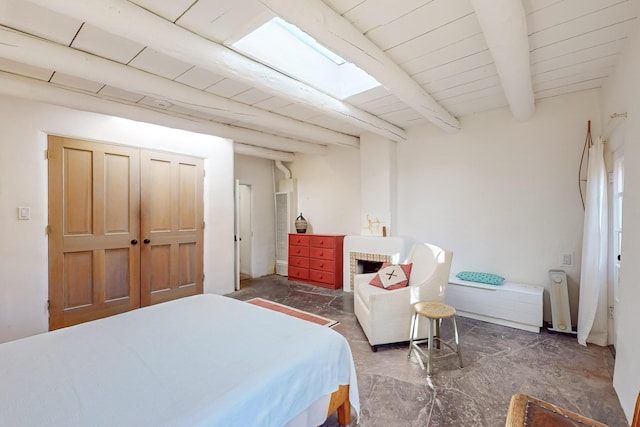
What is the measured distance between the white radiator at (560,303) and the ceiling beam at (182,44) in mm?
2971

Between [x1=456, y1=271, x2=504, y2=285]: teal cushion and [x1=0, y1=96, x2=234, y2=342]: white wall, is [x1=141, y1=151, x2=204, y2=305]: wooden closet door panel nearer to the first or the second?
[x1=0, y1=96, x2=234, y2=342]: white wall

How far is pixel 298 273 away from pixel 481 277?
2.99 meters

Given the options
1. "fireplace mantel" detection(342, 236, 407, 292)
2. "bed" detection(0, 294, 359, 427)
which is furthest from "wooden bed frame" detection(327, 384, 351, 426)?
"fireplace mantel" detection(342, 236, 407, 292)

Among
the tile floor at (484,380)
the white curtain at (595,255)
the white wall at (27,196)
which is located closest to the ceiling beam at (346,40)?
the white curtain at (595,255)

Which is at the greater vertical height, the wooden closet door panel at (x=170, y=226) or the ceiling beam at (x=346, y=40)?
the ceiling beam at (x=346, y=40)

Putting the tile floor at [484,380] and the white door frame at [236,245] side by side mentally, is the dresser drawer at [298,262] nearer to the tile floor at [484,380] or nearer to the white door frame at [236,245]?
the white door frame at [236,245]

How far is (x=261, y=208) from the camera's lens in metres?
5.78

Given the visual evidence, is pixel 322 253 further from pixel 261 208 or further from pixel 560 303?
pixel 560 303

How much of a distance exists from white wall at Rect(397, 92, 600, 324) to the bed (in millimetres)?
2834

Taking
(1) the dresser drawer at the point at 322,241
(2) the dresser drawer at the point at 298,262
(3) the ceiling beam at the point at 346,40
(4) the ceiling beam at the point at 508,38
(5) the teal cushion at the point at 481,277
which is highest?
(3) the ceiling beam at the point at 346,40

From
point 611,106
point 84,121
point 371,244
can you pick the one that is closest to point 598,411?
point 611,106

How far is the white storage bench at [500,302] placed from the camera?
9.69 ft

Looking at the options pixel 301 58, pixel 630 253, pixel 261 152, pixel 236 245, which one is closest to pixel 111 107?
pixel 301 58

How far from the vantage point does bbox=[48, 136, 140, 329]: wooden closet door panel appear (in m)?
2.96
